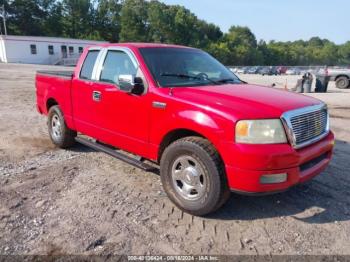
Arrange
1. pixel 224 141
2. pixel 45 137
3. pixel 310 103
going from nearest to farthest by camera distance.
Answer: pixel 224 141, pixel 310 103, pixel 45 137

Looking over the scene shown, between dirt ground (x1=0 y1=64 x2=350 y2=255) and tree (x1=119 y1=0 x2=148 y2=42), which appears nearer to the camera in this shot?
dirt ground (x1=0 y1=64 x2=350 y2=255)

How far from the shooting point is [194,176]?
12.0ft

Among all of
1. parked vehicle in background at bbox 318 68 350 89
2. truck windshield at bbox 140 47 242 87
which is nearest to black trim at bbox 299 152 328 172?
truck windshield at bbox 140 47 242 87

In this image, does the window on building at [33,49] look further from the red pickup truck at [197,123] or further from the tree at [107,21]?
the red pickup truck at [197,123]

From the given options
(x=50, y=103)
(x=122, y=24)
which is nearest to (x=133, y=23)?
(x=122, y=24)

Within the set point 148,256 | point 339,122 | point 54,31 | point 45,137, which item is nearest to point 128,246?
point 148,256

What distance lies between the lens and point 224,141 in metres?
3.27

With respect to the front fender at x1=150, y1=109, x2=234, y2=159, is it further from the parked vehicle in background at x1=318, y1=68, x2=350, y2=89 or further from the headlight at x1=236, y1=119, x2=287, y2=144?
the parked vehicle in background at x1=318, y1=68, x2=350, y2=89

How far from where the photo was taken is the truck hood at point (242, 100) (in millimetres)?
3268

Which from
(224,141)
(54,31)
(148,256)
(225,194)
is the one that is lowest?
(148,256)

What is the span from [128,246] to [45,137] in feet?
14.7

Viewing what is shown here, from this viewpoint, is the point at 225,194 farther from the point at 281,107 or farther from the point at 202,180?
the point at 281,107

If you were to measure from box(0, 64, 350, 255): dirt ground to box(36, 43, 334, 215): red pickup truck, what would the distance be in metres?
0.35

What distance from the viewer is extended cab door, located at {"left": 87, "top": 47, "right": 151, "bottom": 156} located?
13.5 feet
